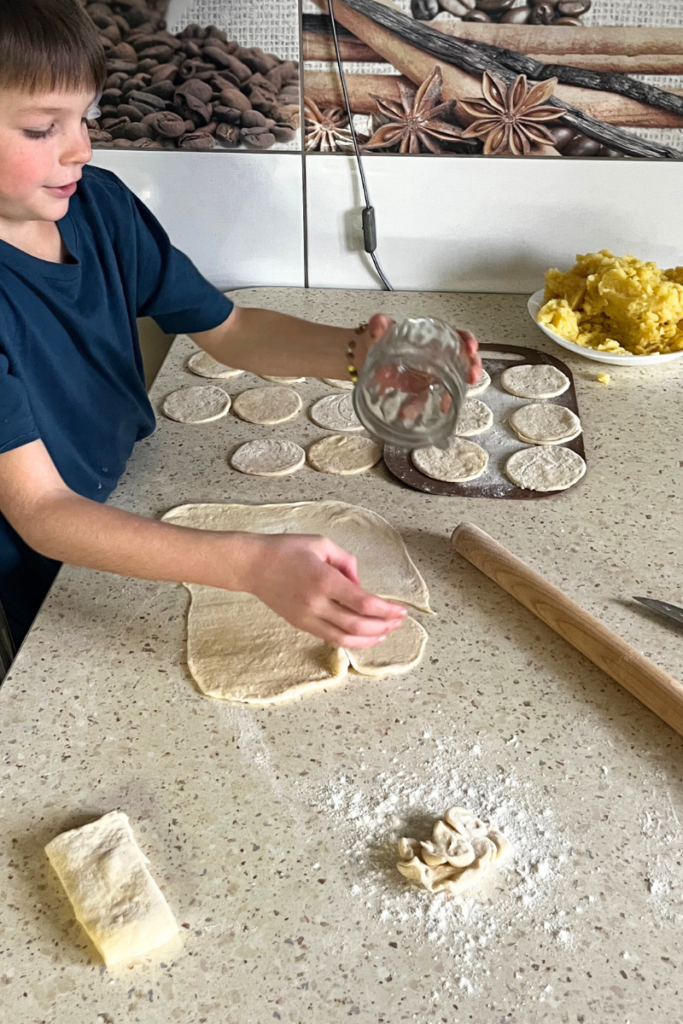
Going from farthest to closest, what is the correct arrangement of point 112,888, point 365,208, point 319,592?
point 365,208, point 319,592, point 112,888

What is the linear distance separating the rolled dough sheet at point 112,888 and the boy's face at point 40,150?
2.00 feet

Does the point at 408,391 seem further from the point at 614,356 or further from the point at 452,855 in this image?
the point at 614,356

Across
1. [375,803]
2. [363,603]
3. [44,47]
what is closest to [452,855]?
[375,803]

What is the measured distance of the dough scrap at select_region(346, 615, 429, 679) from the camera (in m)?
0.83

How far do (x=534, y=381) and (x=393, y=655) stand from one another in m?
0.61

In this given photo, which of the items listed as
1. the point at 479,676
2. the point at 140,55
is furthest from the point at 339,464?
the point at 140,55

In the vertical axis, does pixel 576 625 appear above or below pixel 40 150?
below

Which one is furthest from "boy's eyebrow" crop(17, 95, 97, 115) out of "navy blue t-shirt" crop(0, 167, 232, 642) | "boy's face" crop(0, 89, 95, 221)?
"navy blue t-shirt" crop(0, 167, 232, 642)

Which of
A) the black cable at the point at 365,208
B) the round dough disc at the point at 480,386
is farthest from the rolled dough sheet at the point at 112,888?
the black cable at the point at 365,208

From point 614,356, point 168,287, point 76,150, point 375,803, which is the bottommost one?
point 375,803

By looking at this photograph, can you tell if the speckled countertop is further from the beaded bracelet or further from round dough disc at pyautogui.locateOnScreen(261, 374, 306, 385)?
round dough disc at pyautogui.locateOnScreen(261, 374, 306, 385)

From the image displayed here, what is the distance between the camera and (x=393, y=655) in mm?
851

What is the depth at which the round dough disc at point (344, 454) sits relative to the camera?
1.13 meters

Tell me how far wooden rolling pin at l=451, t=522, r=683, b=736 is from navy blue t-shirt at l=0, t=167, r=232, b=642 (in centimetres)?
49
